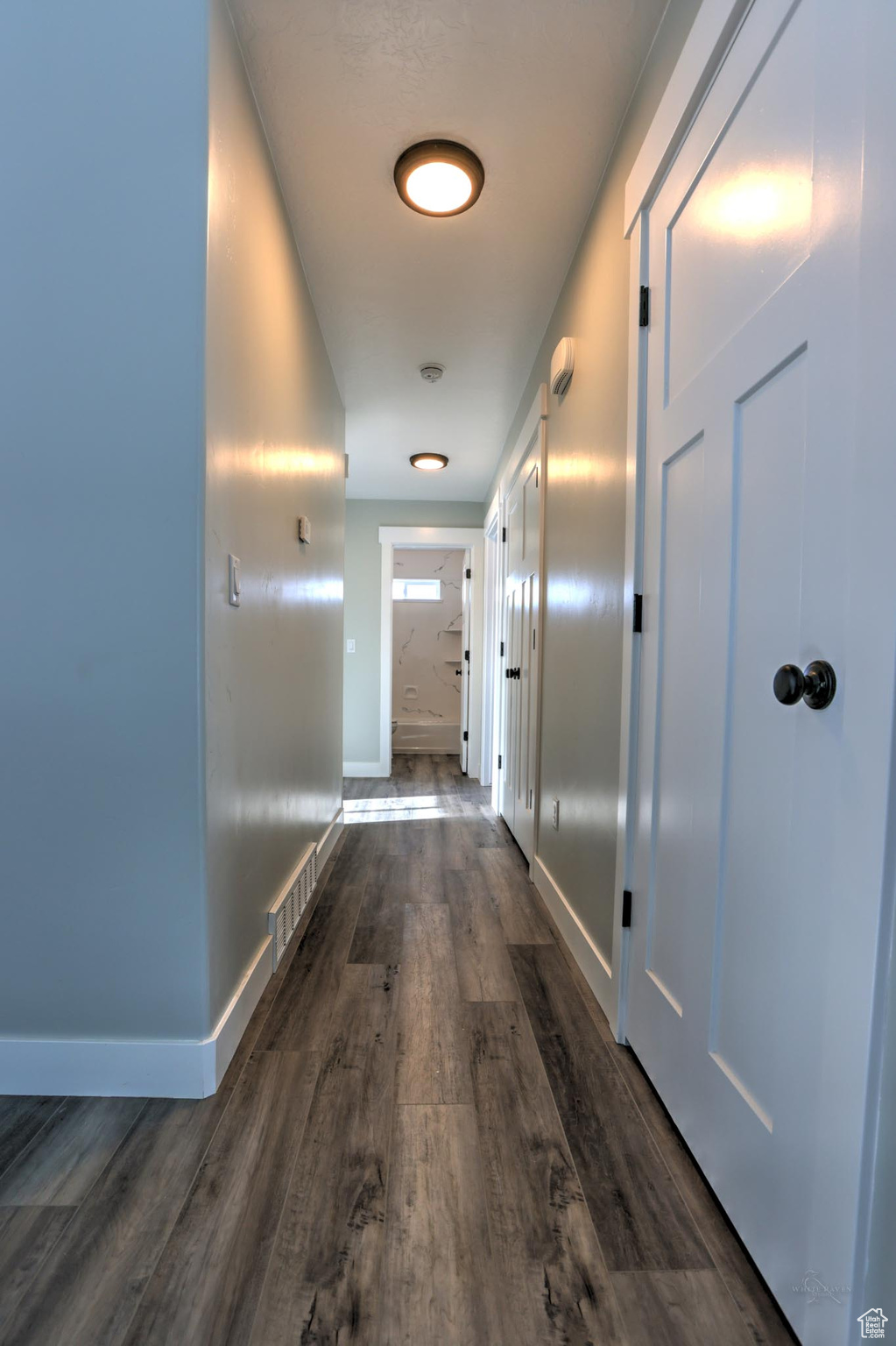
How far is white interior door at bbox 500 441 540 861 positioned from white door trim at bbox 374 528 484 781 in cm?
154

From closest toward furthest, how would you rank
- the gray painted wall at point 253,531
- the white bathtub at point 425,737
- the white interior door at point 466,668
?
1. the gray painted wall at point 253,531
2. the white interior door at point 466,668
3. the white bathtub at point 425,737

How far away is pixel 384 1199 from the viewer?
45.3 inches

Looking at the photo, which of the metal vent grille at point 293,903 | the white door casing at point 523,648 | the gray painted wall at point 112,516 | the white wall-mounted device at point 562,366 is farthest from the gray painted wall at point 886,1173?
the white door casing at point 523,648

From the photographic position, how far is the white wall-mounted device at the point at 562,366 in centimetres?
232

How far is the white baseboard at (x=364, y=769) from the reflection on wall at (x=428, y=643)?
7.42ft

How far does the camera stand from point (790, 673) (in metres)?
0.90

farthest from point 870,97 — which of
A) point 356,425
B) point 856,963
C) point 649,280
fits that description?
point 356,425

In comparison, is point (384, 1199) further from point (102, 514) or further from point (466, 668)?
point (466, 668)

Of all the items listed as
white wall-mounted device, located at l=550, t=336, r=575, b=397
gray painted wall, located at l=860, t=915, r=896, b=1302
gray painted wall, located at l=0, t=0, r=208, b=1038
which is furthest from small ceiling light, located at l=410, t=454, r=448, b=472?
gray painted wall, located at l=860, t=915, r=896, b=1302

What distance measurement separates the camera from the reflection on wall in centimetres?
808

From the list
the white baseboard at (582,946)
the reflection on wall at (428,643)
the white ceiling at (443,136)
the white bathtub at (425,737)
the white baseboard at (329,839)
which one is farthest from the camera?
the reflection on wall at (428,643)

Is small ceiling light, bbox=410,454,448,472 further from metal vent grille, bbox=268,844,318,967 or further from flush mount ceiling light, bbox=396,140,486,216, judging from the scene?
metal vent grille, bbox=268,844,318,967

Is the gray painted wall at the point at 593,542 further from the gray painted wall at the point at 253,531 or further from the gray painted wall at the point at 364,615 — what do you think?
the gray painted wall at the point at 364,615

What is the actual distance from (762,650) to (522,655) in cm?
242
